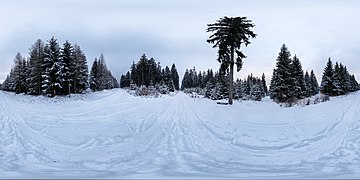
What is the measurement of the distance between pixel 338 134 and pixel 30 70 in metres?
54.8

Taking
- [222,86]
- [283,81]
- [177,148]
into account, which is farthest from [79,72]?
[177,148]

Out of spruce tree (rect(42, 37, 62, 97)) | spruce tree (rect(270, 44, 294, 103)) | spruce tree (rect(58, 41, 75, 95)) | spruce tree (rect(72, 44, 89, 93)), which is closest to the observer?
spruce tree (rect(270, 44, 294, 103))

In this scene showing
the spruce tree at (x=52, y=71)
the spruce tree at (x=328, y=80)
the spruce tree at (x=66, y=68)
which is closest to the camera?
the spruce tree at (x=52, y=71)

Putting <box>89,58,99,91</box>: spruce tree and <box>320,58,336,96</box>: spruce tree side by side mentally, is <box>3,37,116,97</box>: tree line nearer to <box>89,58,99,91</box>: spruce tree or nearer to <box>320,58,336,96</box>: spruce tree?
<box>89,58,99,91</box>: spruce tree

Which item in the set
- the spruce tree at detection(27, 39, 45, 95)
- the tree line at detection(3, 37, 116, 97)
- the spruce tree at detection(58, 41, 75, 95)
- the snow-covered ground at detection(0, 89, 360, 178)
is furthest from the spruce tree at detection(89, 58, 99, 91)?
the snow-covered ground at detection(0, 89, 360, 178)

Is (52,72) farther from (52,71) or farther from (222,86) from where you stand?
(222,86)

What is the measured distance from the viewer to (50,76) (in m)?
47.6

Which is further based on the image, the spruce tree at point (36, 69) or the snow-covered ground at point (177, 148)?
the spruce tree at point (36, 69)

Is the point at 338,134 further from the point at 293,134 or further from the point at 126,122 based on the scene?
the point at 126,122

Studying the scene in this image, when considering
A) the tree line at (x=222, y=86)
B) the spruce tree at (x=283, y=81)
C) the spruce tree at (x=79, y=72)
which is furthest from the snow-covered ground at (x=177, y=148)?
the spruce tree at (x=79, y=72)

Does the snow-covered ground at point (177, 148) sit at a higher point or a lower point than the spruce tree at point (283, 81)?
lower

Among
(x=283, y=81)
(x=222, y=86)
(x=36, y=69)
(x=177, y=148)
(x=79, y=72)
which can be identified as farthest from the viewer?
(x=222, y=86)

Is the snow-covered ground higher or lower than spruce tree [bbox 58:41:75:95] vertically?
lower

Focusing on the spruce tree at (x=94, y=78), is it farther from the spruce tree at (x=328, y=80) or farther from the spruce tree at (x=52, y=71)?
the spruce tree at (x=328, y=80)
